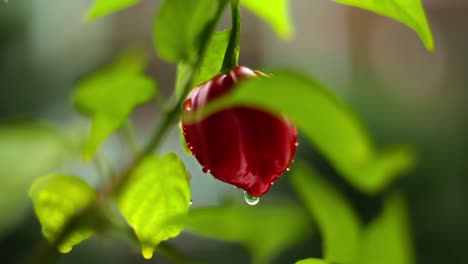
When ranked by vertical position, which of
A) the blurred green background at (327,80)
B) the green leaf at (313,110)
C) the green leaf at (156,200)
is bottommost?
the blurred green background at (327,80)

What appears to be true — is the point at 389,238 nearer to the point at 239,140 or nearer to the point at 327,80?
the point at 239,140

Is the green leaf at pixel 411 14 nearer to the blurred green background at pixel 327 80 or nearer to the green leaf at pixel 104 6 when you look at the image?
the green leaf at pixel 104 6

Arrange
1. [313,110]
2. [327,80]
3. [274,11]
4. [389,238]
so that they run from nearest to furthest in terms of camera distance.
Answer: [313,110]
[389,238]
[274,11]
[327,80]

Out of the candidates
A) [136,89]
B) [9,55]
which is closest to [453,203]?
[9,55]

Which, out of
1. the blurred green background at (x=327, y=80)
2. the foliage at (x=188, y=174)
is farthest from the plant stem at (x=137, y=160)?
the blurred green background at (x=327, y=80)

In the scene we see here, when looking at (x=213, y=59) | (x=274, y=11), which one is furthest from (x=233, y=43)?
(x=274, y=11)

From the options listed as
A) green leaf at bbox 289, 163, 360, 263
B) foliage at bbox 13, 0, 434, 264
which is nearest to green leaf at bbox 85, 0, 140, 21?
foliage at bbox 13, 0, 434, 264

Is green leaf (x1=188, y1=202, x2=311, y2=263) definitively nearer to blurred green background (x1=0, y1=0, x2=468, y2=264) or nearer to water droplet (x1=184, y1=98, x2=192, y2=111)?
water droplet (x1=184, y1=98, x2=192, y2=111)

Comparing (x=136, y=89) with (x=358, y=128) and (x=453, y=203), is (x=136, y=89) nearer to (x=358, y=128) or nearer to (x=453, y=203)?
(x=358, y=128)
